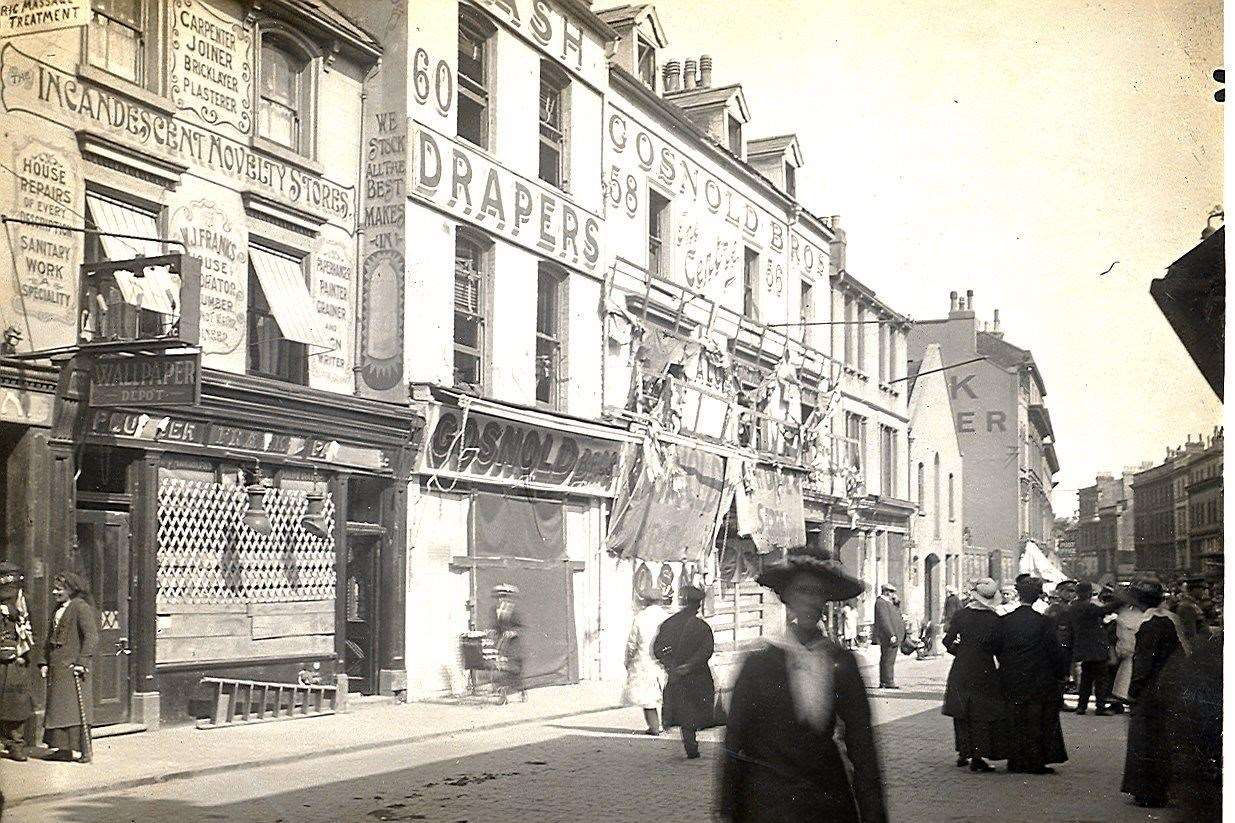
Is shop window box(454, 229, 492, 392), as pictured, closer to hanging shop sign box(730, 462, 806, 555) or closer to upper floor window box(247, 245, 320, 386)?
upper floor window box(247, 245, 320, 386)

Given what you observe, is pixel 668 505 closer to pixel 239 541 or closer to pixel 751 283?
pixel 751 283

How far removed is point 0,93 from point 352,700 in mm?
7893

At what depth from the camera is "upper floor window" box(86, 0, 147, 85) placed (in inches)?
518

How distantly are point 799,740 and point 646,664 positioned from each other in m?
8.52

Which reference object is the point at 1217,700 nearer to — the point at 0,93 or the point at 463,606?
the point at 0,93

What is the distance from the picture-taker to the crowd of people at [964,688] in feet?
17.5

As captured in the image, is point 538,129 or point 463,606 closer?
point 463,606

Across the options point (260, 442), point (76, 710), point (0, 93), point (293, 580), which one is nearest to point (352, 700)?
point (293, 580)

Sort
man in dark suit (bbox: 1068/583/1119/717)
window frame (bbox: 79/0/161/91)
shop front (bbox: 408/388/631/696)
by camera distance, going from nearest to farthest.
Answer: window frame (bbox: 79/0/161/91) < man in dark suit (bbox: 1068/583/1119/717) < shop front (bbox: 408/388/631/696)

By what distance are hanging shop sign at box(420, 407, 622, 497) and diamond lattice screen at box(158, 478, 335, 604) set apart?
207 centimetres

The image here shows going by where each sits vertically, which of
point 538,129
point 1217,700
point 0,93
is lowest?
point 1217,700

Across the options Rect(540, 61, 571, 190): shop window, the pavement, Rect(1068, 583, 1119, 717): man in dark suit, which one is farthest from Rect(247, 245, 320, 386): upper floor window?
Rect(1068, 583, 1119, 717): man in dark suit

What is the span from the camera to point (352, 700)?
53.9 feet

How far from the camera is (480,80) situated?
1873cm
